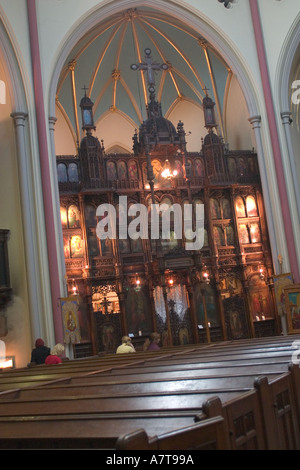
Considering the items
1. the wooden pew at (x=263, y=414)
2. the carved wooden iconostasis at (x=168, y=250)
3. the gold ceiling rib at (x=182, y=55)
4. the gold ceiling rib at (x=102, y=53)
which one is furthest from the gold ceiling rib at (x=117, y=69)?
the wooden pew at (x=263, y=414)

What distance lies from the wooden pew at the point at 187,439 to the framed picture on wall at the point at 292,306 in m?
10.7

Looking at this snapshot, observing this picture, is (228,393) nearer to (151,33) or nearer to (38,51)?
(38,51)

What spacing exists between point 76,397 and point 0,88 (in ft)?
40.0

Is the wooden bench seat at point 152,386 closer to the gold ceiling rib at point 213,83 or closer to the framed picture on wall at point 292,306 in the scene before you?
the framed picture on wall at point 292,306

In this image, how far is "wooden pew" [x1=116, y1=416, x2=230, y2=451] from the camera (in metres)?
2.19

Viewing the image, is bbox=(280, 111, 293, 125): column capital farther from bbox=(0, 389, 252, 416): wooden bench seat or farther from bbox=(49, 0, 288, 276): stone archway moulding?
bbox=(0, 389, 252, 416): wooden bench seat

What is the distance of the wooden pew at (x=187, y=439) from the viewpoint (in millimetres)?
2193

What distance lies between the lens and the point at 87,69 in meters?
21.8

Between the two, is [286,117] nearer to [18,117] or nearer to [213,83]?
[213,83]

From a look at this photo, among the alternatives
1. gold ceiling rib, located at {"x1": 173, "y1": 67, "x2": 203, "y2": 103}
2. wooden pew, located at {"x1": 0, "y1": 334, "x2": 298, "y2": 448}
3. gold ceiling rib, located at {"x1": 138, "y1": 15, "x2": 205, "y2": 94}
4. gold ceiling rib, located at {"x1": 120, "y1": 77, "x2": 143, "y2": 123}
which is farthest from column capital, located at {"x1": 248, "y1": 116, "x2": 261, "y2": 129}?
wooden pew, located at {"x1": 0, "y1": 334, "x2": 298, "y2": 448}

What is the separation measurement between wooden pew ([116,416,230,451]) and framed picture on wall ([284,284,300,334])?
10.7m

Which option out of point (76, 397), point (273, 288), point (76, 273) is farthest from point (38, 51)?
point (76, 397)

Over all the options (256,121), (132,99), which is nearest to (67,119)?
(132,99)

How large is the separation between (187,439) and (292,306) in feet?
36.8
